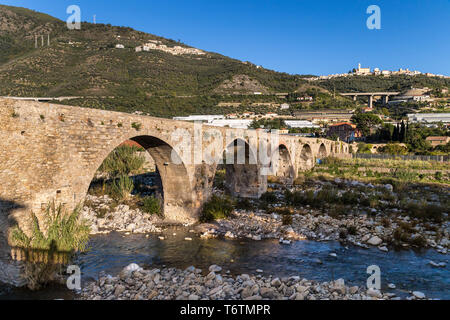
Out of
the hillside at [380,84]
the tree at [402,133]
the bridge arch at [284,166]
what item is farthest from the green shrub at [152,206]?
the hillside at [380,84]

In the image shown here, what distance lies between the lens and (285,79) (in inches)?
3777

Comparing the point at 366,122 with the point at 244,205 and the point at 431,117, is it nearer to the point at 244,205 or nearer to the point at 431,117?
the point at 431,117

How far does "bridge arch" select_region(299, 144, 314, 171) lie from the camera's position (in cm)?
3344

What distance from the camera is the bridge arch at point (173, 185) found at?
1312 centimetres

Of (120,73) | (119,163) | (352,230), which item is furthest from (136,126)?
(120,73)

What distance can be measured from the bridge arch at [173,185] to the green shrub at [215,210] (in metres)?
0.55

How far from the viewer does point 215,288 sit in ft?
23.1

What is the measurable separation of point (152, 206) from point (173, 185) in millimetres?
1606

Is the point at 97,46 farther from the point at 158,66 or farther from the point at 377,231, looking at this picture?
the point at 377,231

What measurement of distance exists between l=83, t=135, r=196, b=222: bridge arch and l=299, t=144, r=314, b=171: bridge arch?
21.9 metres

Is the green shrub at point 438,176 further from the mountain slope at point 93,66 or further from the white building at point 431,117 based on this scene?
the white building at point 431,117

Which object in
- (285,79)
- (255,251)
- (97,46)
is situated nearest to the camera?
(255,251)
